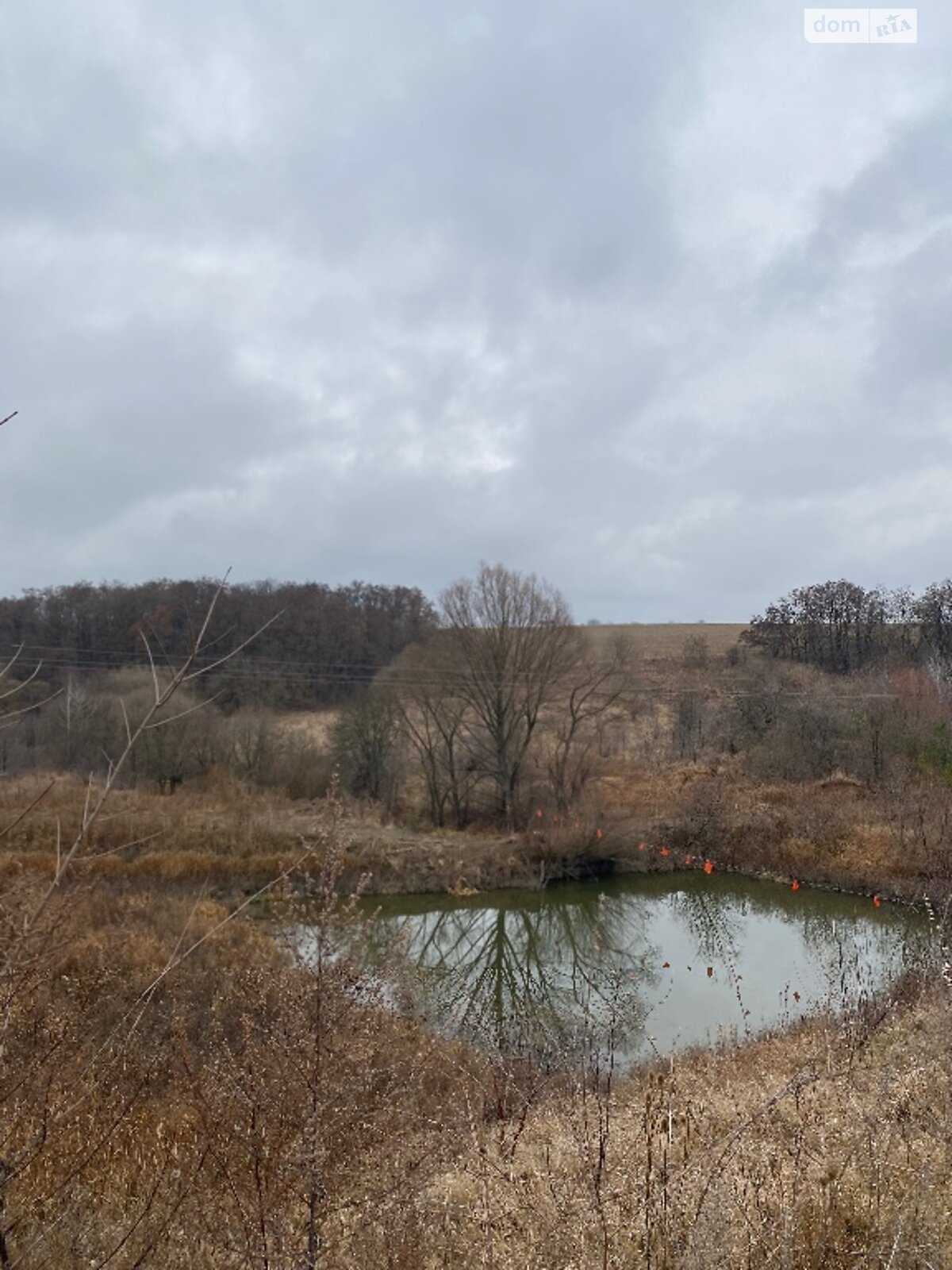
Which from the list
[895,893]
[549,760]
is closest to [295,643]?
[549,760]

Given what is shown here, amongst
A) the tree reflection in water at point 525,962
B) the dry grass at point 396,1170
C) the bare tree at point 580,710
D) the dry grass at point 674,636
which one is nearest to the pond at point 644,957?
the tree reflection in water at point 525,962

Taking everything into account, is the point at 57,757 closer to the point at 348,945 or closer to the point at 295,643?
the point at 295,643

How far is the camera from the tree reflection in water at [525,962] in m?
9.38

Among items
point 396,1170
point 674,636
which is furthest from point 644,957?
point 674,636

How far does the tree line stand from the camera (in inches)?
1419

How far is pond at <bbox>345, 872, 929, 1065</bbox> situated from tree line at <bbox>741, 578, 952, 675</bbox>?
64.7ft

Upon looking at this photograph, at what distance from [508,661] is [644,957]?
11020 mm

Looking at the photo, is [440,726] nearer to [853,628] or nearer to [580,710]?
[580,710]

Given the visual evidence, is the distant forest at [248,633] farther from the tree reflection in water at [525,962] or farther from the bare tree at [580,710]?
the tree reflection in water at [525,962]

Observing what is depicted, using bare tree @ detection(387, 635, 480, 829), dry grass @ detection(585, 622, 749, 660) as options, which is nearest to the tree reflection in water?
bare tree @ detection(387, 635, 480, 829)

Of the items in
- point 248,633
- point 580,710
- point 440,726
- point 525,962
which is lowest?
point 525,962

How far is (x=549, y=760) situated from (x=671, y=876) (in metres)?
4.81

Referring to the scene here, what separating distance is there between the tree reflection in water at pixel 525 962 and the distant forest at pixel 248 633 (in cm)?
1179

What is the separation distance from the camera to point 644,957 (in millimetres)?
13859
